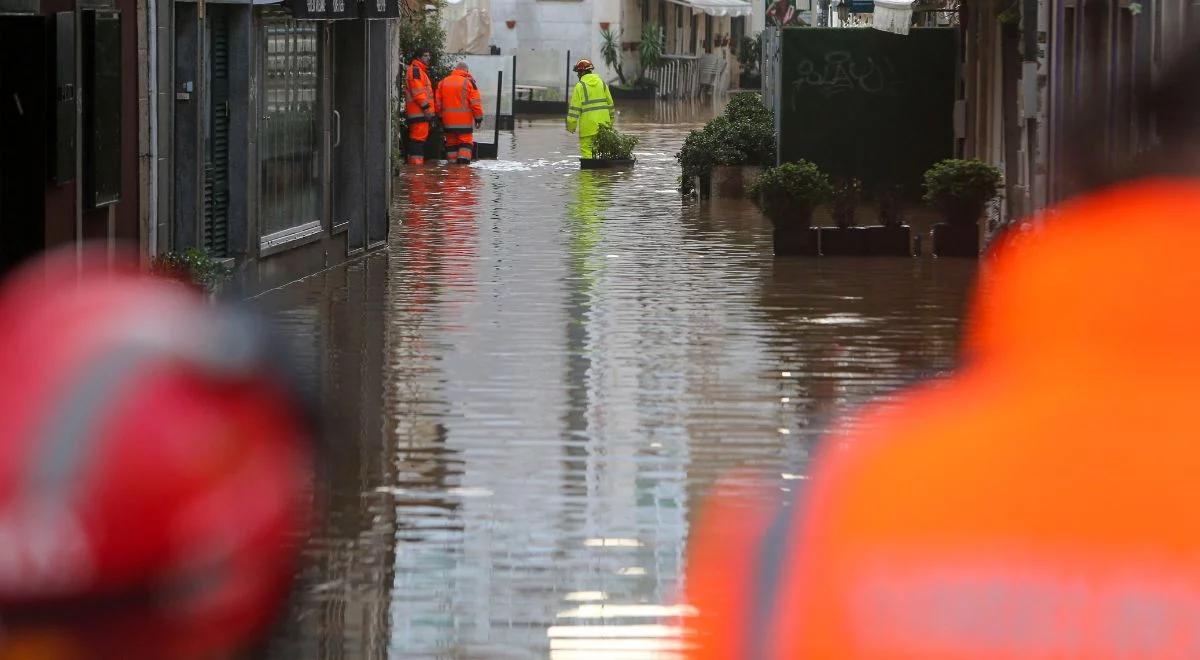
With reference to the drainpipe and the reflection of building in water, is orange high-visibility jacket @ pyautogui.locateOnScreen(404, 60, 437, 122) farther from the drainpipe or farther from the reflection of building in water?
the drainpipe

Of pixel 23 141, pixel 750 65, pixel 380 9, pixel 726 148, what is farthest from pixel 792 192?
pixel 750 65

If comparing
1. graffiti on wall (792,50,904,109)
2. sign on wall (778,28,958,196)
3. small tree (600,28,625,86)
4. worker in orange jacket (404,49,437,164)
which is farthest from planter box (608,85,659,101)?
graffiti on wall (792,50,904,109)

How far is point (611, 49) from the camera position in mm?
66125

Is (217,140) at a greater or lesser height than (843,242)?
greater

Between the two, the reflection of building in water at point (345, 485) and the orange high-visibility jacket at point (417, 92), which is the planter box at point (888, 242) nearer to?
the reflection of building in water at point (345, 485)

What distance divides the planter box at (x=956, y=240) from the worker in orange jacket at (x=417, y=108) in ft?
46.7

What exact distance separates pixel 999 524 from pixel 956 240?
1066 centimetres

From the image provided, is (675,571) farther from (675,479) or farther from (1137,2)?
(1137,2)

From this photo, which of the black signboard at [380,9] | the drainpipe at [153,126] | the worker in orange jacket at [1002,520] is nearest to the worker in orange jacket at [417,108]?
the black signboard at [380,9]

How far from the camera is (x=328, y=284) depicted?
16797 millimetres

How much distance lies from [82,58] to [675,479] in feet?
15.6

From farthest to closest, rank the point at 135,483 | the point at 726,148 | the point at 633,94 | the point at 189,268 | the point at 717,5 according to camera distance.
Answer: the point at 717,5 < the point at 633,94 < the point at 726,148 < the point at 189,268 < the point at 135,483

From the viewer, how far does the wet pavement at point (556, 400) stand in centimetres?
708

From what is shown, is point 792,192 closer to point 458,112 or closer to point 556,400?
point 556,400
